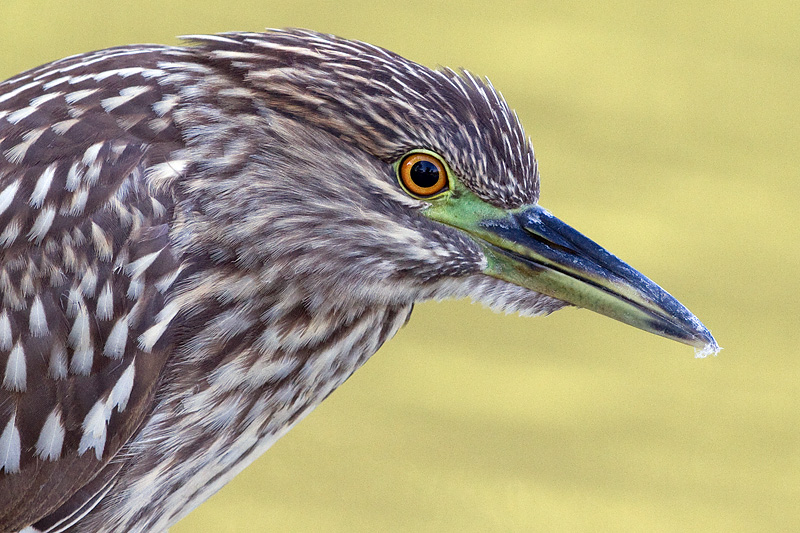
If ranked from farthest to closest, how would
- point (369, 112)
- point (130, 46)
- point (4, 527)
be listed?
point (130, 46) → point (4, 527) → point (369, 112)

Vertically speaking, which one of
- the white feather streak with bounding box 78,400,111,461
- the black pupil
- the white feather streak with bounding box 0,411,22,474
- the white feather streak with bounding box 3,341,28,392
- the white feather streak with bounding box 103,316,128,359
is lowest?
the white feather streak with bounding box 0,411,22,474

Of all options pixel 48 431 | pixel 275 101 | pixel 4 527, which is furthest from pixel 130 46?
pixel 4 527

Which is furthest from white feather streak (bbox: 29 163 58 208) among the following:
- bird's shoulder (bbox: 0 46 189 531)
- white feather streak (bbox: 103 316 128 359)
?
white feather streak (bbox: 103 316 128 359)

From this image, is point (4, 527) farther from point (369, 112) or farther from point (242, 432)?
point (369, 112)

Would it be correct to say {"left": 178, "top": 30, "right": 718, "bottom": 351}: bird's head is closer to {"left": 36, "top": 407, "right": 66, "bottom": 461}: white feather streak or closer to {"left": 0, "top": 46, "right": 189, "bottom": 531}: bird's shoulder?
{"left": 0, "top": 46, "right": 189, "bottom": 531}: bird's shoulder

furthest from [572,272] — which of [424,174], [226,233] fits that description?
[226,233]

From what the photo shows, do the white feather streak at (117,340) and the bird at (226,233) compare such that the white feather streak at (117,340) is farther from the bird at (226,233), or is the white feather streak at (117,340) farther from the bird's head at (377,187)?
the bird's head at (377,187)
